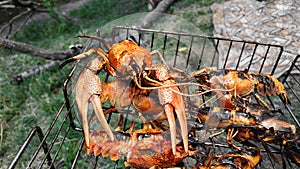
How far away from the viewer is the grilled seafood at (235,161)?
1.32 metres

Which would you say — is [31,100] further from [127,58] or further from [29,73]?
[127,58]

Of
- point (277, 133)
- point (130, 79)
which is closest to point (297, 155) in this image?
point (277, 133)

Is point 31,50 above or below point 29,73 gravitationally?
above

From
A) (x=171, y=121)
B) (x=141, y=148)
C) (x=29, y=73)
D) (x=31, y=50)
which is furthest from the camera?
(x=29, y=73)

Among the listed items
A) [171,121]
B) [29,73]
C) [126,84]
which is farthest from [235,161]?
[29,73]

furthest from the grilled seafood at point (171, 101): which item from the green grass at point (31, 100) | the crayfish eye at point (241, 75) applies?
the green grass at point (31, 100)

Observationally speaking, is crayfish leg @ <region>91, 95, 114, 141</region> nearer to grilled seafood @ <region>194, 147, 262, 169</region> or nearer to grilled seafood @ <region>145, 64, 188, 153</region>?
grilled seafood @ <region>145, 64, 188, 153</region>

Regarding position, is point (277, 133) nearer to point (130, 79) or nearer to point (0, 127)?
point (130, 79)

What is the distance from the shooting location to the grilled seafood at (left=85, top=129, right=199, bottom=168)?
4.29ft

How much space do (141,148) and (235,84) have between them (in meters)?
0.68

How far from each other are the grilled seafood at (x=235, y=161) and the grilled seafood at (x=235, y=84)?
263 millimetres

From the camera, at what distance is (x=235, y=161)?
1.35 metres

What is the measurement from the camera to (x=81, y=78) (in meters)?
1.34

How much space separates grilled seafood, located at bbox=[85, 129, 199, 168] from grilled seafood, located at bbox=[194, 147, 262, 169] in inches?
3.0
